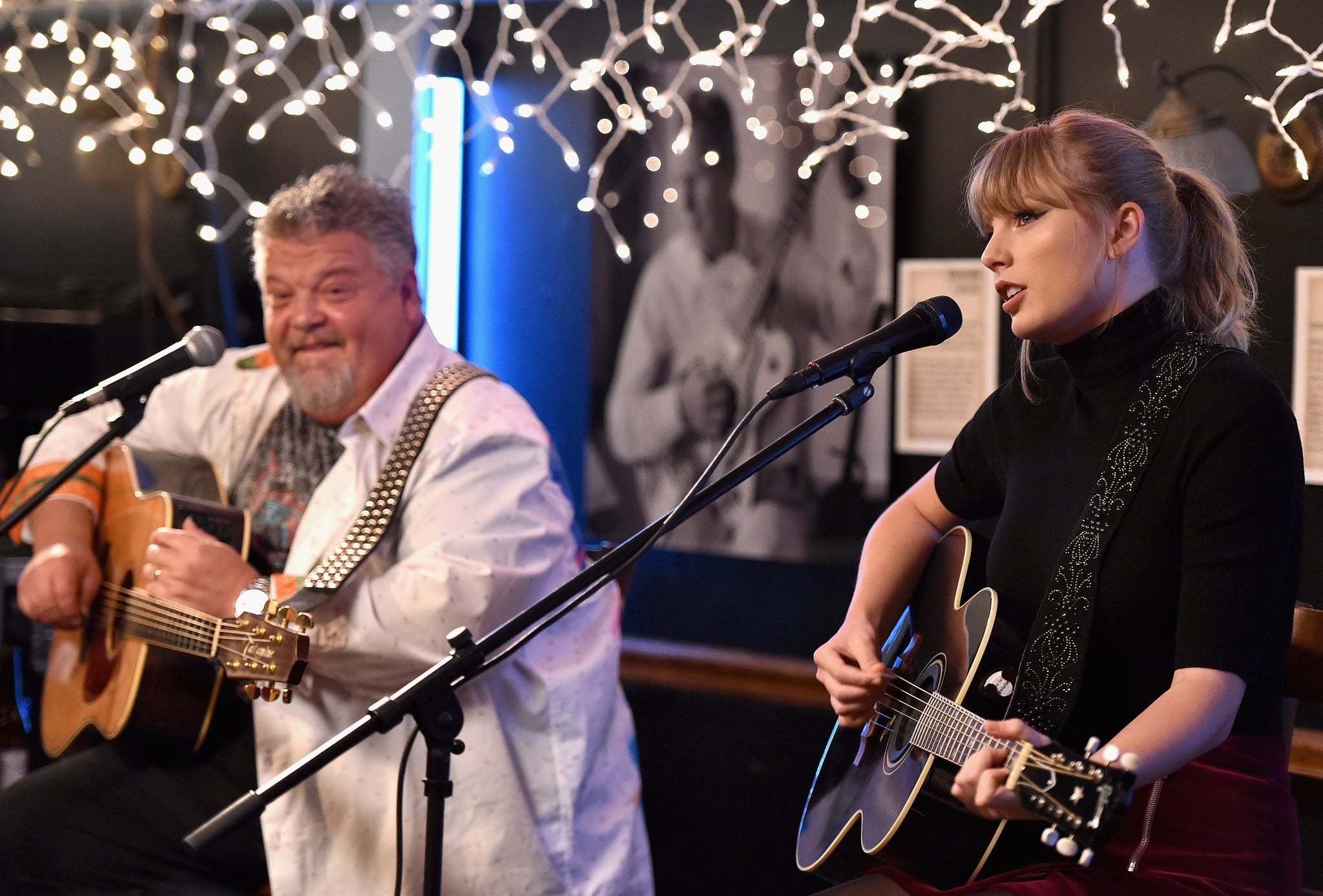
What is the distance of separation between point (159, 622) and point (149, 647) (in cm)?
6

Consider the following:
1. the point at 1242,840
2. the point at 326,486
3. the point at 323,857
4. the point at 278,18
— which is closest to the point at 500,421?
the point at 326,486

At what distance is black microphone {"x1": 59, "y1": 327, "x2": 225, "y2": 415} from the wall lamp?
6.18 feet

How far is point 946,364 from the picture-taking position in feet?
9.71

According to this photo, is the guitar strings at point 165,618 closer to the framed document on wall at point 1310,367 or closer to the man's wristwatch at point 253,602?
the man's wristwatch at point 253,602

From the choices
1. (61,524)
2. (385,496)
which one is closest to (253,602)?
(385,496)

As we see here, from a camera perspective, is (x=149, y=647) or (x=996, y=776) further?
(x=149, y=647)

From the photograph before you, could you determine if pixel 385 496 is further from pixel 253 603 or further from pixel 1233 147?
pixel 1233 147

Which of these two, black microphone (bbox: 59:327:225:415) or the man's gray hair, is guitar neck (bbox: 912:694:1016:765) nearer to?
black microphone (bbox: 59:327:225:415)

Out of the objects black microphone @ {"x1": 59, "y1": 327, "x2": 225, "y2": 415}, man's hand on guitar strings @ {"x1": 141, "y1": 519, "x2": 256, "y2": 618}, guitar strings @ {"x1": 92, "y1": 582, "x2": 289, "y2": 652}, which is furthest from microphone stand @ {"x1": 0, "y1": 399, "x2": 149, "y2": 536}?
guitar strings @ {"x1": 92, "y1": 582, "x2": 289, "y2": 652}

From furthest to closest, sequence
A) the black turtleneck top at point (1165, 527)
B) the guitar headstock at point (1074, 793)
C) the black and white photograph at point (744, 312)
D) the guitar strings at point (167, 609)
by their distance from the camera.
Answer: the black and white photograph at point (744, 312) < the guitar strings at point (167, 609) < the black turtleneck top at point (1165, 527) < the guitar headstock at point (1074, 793)

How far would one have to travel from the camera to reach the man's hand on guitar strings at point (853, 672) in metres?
1.80

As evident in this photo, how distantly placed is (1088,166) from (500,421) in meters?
1.16

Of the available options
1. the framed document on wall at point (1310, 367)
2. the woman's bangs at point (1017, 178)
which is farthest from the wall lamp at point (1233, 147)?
the woman's bangs at point (1017, 178)

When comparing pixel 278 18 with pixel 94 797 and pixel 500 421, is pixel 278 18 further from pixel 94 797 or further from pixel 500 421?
pixel 94 797
